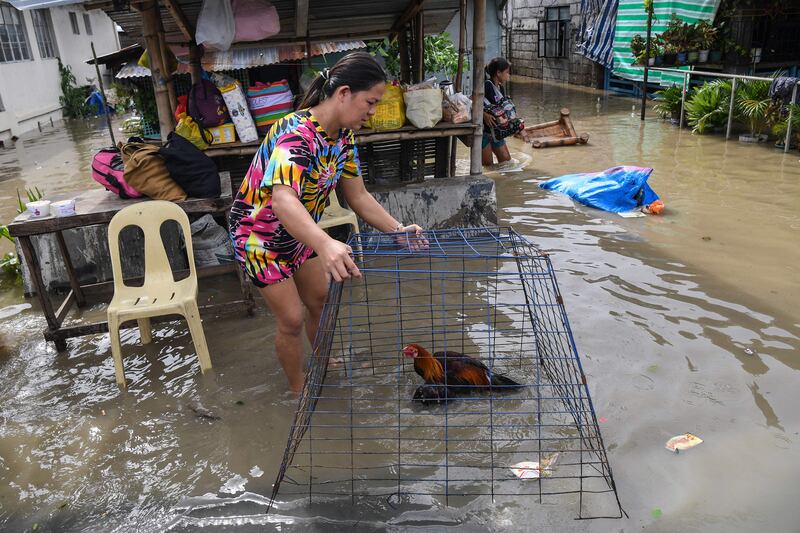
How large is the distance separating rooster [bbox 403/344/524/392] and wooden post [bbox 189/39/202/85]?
4534 millimetres

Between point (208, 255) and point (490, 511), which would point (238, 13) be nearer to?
point (208, 255)

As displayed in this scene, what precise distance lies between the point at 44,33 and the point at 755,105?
21.1 metres

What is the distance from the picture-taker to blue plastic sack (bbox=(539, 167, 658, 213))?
7.17 meters

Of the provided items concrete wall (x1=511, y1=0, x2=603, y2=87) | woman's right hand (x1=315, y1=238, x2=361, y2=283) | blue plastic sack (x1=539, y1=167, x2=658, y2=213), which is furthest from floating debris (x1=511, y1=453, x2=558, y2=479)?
concrete wall (x1=511, y1=0, x2=603, y2=87)

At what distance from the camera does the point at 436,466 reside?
3.19 m

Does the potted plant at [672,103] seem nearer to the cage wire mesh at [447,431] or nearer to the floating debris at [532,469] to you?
the cage wire mesh at [447,431]

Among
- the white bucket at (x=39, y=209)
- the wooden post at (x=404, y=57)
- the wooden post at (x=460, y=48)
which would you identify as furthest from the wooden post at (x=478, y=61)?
the white bucket at (x=39, y=209)

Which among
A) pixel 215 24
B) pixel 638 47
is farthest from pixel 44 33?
pixel 638 47

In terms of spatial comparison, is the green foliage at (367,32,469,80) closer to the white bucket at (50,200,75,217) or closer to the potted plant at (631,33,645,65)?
the potted plant at (631,33,645,65)

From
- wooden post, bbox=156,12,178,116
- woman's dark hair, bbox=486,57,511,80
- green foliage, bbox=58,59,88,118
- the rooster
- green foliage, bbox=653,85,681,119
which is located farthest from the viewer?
green foliage, bbox=58,59,88,118

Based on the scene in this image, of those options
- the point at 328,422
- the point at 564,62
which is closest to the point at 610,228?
the point at 328,422

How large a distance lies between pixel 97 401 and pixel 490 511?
2.71 metres

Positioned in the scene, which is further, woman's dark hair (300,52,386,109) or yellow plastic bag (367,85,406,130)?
yellow plastic bag (367,85,406,130)

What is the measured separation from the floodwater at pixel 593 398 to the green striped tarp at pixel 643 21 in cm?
856
